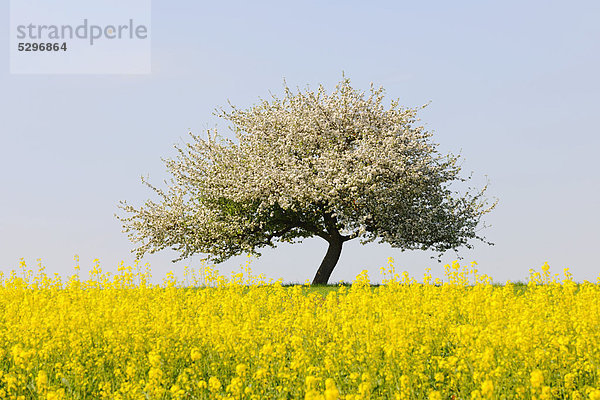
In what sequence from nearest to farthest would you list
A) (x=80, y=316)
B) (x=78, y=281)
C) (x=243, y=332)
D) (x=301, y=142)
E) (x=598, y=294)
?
(x=243, y=332), (x=80, y=316), (x=598, y=294), (x=78, y=281), (x=301, y=142)

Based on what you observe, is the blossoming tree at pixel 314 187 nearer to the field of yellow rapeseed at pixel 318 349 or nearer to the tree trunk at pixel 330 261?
the tree trunk at pixel 330 261

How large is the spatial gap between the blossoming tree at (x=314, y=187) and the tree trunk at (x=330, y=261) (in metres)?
0.05

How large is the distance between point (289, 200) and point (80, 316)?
496 inches

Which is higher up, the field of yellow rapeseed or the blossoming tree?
the blossoming tree

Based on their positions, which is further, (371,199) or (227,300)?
(371,199)

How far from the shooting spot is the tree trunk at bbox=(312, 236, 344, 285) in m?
24.6

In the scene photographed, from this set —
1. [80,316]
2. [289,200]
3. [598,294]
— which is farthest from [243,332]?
[289,200]

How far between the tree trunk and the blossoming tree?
0.05 meters

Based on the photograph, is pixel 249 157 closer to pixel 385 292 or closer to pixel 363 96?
pixel 363 96

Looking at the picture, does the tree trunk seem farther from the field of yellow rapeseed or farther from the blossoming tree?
the field of yellow rapeseed

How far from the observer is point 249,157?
2414 centimetres

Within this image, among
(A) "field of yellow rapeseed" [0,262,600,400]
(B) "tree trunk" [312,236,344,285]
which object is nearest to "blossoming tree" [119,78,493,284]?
(B) "tree trunk" [312,236,344,285]

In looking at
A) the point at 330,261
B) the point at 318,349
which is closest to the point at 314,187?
the point at 330,261

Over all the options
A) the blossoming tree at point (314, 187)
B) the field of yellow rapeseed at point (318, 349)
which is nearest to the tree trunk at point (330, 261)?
the blossoming tree at point (314, 187)
